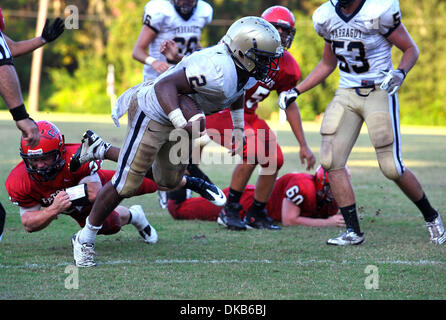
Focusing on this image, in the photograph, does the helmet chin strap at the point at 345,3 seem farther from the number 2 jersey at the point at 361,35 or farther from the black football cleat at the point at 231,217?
the black football cleat at the point at 231,217

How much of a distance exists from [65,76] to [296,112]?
1026 inches

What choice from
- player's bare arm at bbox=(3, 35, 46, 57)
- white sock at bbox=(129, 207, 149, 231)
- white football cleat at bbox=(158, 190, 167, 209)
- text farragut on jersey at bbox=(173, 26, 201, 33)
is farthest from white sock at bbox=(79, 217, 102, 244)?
text farragut on jersey at bbox=(173, 26, 201, 33)

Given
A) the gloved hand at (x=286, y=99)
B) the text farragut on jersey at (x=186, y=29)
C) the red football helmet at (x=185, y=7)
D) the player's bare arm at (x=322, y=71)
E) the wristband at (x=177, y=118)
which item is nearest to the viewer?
the wristband at (x=177, y=118)

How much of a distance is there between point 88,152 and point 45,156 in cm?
27

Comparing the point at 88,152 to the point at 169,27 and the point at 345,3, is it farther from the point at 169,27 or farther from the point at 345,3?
the point at 169,27

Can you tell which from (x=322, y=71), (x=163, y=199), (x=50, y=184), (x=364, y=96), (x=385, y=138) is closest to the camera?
(x=50, y=184)

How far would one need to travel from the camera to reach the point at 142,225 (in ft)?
15.6

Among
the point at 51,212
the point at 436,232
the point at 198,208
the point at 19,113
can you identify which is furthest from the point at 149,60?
the point at 436,232

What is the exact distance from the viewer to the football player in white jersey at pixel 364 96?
14.9 feet

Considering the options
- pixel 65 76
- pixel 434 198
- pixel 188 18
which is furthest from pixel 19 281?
pixel 65 76

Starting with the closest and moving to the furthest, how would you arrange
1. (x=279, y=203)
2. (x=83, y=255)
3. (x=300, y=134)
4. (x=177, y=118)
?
(x=177, y=118), (x=83, y=255), (x=300, y=134), (x=279, y=203)

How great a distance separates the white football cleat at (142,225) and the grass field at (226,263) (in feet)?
0.22

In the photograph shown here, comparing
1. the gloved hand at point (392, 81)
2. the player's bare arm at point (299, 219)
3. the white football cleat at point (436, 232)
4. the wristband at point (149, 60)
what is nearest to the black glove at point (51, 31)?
the wristband at point (149, 60)
